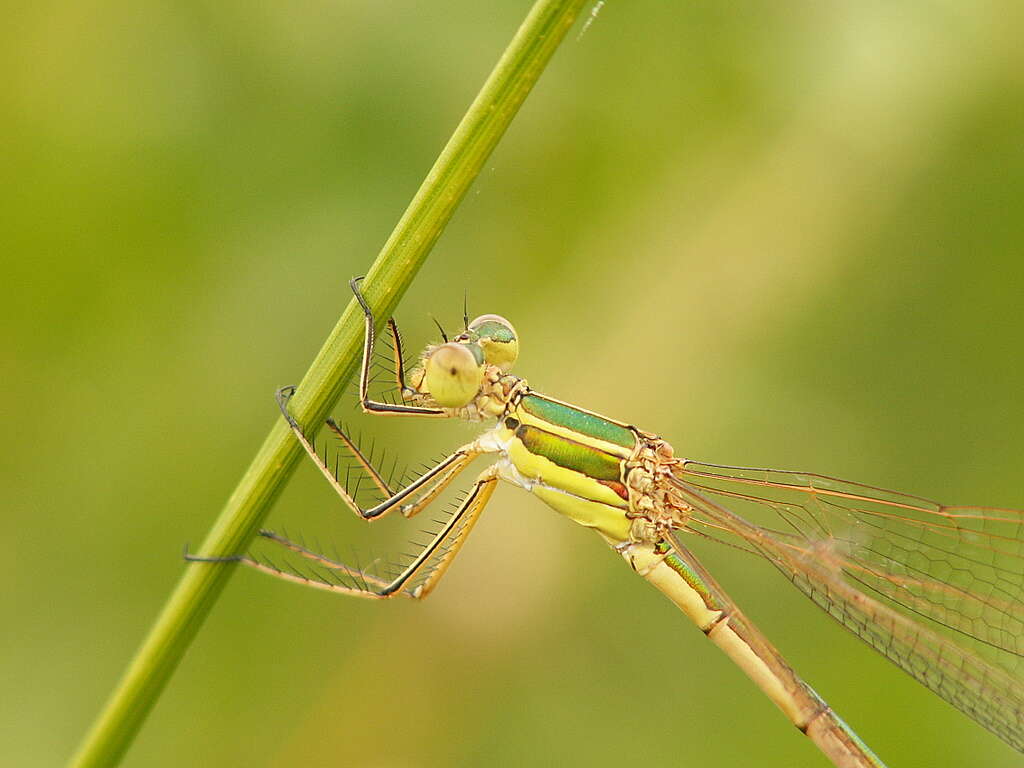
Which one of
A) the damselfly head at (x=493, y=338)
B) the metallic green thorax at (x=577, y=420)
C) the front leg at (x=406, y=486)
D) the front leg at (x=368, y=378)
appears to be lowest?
the front leg at (x=406, y=486)

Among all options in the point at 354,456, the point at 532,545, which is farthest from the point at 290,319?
the point at 532,545

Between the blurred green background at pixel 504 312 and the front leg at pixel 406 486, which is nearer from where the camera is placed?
the front leg at pixel 406 486

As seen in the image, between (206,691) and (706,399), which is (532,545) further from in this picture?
(206,691)

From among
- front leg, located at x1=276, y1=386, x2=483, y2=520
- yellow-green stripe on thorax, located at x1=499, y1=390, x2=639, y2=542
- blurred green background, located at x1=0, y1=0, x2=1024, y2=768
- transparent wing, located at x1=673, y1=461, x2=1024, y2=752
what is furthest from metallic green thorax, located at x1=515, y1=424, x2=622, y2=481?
blurred green background, located at x1=0, y1=0, x2=1024, y2=768

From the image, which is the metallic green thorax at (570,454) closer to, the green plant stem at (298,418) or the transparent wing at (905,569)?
the transparent wing at (905,569)

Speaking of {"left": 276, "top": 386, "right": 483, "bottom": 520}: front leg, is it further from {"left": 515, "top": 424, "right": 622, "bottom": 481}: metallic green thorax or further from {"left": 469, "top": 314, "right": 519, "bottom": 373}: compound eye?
{"left": 469, "top": 314, "right": 519, "bottom": 373}: compound eye

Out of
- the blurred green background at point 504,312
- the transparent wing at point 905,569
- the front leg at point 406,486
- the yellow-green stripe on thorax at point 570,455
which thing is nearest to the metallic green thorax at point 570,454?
the yellow-green stripe on thorax at point 570,455

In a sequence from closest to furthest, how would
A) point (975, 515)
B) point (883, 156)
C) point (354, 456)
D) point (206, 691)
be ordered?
1. point (354, 456)
2. point (975, 515)
3. point (206, 691)
4. point (883, 156)
